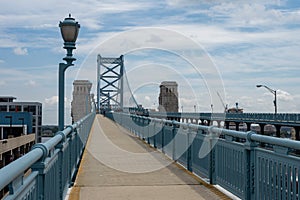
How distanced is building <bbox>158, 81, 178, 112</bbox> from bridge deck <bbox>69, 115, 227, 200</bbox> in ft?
151

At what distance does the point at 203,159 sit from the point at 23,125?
43.4 meters

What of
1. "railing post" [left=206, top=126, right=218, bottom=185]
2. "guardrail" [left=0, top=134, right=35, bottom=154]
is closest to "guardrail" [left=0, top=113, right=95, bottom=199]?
"railing post" [left=206, top=126, right=218, bottom=185]

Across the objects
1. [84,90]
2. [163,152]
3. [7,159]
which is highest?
[84,90]

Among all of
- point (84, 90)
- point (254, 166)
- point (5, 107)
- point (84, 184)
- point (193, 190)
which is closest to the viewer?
point (254, 166)

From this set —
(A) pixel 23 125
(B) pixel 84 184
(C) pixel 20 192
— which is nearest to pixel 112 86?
(A) pixel 23 125

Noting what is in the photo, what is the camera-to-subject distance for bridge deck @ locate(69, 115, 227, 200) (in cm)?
854

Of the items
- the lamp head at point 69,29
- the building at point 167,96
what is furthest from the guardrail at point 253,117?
the lamp head at point 69,29

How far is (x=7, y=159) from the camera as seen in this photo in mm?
36875

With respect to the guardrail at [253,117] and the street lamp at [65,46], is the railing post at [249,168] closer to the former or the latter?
the street lamp at [65,46]

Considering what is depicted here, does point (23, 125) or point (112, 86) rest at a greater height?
point (112, 86)

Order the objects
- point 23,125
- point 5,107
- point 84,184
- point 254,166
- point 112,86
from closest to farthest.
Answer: point 254,166, point 84,184, point 23,125, point 5,107, point 112,86

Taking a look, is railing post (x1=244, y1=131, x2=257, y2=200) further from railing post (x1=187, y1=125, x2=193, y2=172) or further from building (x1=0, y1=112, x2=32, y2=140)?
building (x1=0, y1=112, x2=32, y2=140)

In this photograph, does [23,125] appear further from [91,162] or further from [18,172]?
[18,172]

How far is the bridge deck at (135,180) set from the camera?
8.54 meters
